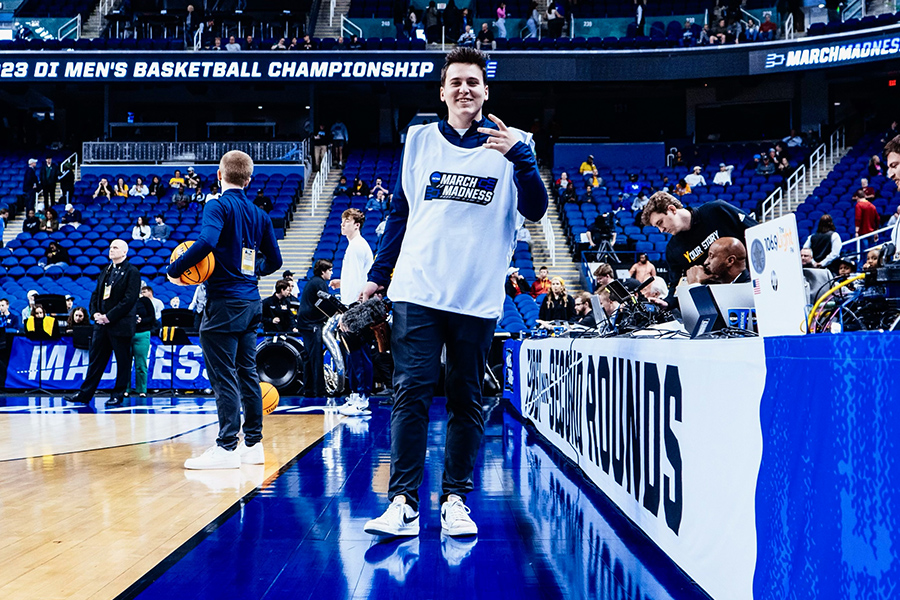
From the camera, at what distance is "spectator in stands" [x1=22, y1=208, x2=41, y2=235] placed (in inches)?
659

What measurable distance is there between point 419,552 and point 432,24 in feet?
70.4

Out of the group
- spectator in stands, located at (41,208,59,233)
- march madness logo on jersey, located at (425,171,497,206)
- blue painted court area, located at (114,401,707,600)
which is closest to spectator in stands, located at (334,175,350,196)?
spectator in stands, located at (41,208,59,233)

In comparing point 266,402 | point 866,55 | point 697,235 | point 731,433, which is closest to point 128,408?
point 266,402

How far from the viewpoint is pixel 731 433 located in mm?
1753

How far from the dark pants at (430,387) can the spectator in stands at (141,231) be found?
1452 cm

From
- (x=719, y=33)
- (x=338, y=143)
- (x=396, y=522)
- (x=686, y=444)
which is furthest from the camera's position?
(x=338, y=143)

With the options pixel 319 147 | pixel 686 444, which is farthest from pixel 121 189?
pixel 686 444

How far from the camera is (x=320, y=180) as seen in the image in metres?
19.7

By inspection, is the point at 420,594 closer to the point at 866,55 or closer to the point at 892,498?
the point at 892,498

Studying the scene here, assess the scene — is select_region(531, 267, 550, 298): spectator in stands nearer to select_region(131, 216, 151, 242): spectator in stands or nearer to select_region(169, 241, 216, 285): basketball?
select_region(131, 216, 151, 242): spectator in stands

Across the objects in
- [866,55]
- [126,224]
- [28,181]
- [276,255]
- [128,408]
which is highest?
[866,55]

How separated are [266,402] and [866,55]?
18.1m

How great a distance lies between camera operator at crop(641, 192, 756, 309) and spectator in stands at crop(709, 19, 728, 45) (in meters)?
17.9

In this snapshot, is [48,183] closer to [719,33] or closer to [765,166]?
[765,166]
